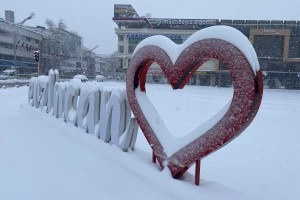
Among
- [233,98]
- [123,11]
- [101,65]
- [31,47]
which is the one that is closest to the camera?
[233,98]

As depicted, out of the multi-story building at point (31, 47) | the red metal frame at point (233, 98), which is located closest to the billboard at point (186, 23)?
the multi-story building at point (31, 47)

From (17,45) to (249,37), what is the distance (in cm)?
4481

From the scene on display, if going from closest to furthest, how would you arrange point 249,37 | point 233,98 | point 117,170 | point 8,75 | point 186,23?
point 233,98 → point 117,170 → point 8,75 → point 249,37 → point 186,23

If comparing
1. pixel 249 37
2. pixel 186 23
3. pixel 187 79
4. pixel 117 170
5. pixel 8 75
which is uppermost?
pixel 186 23

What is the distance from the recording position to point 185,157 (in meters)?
4.66

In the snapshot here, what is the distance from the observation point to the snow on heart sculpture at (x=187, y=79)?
392cm

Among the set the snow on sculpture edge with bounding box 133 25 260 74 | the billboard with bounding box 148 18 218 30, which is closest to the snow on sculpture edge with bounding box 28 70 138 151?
the snow on sculpture edge with bounding box 133 25 260 74

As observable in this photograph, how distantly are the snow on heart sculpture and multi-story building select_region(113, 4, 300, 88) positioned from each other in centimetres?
4271

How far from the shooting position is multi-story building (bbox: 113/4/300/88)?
46.8 metres

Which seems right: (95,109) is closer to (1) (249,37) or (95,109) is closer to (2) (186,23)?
(1) (249,37)

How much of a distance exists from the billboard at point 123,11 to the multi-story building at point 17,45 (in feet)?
58.6

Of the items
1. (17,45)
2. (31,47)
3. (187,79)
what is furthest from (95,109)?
(31,47)

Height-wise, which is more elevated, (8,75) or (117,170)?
(8,75)

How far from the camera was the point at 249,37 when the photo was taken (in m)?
47.9
